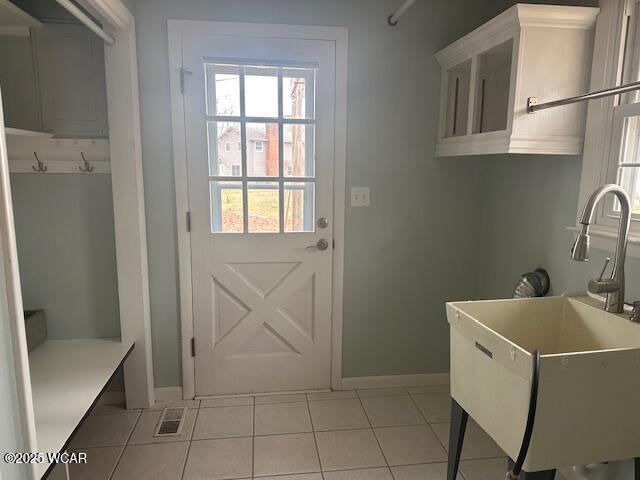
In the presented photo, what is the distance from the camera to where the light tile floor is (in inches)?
77.5

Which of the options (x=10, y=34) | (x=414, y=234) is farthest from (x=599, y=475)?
(x=10, y=34)

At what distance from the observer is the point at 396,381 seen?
108 inches

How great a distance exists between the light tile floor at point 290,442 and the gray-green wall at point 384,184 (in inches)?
11.0

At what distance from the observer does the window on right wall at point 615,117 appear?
5.32 feet

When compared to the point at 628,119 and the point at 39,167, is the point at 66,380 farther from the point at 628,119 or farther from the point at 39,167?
the point at 628,119

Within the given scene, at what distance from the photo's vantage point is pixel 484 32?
190 centimetres

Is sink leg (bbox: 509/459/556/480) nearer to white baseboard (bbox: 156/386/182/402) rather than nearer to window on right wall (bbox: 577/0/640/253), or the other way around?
window on right wall (bbox: 577/0/640/253)

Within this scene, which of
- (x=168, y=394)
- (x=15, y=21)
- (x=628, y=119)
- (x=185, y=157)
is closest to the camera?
(x=628, y=119)

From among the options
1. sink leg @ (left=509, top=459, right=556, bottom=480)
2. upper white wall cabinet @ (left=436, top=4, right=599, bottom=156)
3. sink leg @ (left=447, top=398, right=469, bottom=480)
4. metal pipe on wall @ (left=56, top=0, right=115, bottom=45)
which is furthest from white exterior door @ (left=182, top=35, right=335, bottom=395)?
sink leg @ (left=509, top=459, right=556, bottom=480)

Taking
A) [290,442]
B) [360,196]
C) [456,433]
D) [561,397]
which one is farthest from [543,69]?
[290,442]

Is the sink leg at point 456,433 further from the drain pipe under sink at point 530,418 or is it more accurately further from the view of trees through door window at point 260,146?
the view of trees through door window at point 260,146

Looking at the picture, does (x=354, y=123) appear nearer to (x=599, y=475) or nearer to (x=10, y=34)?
(x=10, y=34)

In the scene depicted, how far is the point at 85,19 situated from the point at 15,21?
2.17 feet

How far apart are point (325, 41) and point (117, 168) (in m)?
1.33
